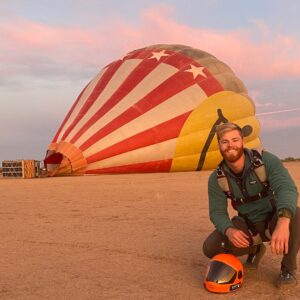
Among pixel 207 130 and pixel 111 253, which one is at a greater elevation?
pixel 207 130

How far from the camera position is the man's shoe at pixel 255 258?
3607 mm

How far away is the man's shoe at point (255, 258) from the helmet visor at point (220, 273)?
0.53m

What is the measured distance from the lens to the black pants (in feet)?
10.3

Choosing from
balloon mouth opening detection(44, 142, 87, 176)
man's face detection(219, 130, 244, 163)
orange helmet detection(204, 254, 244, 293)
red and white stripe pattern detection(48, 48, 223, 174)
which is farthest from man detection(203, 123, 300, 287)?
balloon mouth opening detection(44, 142, 87, 176)

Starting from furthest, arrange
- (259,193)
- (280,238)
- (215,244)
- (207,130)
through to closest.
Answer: (207,130) < (215,244) < (259,193) < (280,238)

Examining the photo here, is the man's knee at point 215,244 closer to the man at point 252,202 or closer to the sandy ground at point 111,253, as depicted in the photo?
the man at point 252,202

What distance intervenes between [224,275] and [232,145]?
85 centimetres

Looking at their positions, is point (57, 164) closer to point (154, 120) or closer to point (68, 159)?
point (68, 159)

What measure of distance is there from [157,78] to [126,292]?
12.0m

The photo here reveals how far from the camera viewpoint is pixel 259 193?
129 inches

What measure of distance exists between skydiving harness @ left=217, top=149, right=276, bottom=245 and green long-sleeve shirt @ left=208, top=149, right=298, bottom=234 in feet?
0.06

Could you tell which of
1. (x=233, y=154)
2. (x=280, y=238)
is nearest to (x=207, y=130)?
(x=233, y=154)

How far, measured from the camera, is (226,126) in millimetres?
3252

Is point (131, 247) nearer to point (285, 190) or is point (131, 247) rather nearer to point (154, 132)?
point (285, 190)
